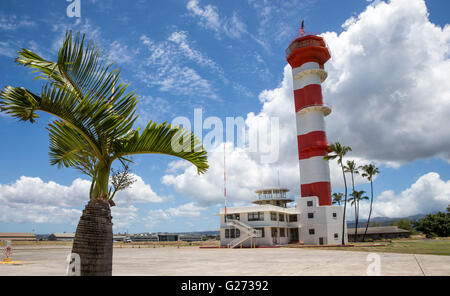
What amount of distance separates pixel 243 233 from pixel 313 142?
1621 cm

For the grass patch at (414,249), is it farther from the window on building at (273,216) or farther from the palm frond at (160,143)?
the palm frond at (160,143)

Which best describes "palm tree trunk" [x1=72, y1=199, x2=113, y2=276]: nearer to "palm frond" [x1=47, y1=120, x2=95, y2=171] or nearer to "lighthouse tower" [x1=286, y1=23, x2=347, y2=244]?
"palm frond" [x1=47, y1=120, x2=95, y2=171]

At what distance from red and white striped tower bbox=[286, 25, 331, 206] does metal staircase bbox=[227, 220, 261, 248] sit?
936cm

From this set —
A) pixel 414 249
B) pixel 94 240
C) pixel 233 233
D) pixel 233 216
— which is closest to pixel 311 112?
pixel 233 216

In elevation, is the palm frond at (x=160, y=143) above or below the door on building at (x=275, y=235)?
above

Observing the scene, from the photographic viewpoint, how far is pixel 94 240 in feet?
12.8

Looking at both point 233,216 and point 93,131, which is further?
point 233,216

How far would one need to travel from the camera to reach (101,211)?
4078mm

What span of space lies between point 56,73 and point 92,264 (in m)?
2.65

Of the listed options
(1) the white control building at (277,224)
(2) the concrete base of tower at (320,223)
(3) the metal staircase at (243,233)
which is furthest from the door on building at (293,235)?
(3) the metal staircase at (243,233)

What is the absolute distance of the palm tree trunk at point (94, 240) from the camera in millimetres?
3779

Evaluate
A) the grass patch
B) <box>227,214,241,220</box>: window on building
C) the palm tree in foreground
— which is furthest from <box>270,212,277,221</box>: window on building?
the palm tree in foreground

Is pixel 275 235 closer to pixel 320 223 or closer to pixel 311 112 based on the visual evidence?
pixel 320 223
